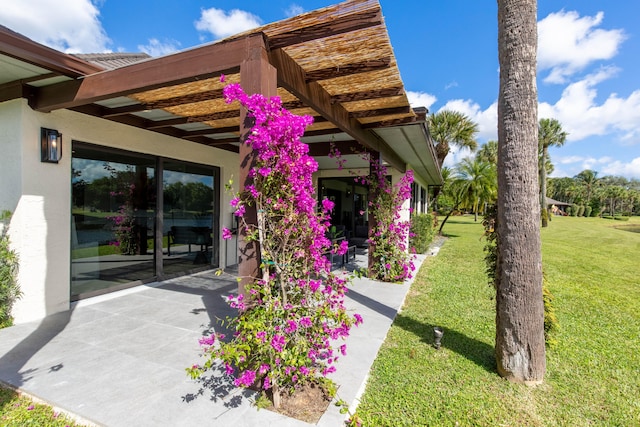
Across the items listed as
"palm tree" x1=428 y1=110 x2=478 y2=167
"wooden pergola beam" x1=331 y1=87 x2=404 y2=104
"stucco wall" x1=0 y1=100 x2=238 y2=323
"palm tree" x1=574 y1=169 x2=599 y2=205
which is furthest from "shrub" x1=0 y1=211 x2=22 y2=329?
"palm tree" x1=574 y1=169 x2=599 y2=205

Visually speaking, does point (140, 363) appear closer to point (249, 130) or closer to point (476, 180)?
point (249, 130)

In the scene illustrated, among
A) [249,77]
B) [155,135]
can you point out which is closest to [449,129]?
[155,135]

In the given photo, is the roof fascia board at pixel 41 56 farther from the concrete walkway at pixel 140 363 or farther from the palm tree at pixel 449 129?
the palm tree at pixel 449 129

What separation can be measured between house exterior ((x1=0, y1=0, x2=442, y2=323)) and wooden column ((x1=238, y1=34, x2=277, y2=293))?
1 cm

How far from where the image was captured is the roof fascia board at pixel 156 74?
2.50m

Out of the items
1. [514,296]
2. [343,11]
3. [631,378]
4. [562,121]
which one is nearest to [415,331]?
[514,296]

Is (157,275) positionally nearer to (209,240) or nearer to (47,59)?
(209,240)

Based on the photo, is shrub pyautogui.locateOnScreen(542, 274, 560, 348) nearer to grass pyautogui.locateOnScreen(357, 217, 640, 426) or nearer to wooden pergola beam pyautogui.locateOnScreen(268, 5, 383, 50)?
grass pyautogui.locateOnScreen(357, 217, 640, 426)

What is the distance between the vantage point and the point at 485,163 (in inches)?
648

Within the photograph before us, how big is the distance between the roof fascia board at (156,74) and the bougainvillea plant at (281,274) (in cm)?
54

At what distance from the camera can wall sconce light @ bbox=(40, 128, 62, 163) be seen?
12.8 ft

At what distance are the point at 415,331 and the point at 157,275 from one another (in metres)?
4.70

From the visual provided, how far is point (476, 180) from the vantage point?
1644cm

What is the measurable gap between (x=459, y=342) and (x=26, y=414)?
3957 mm
